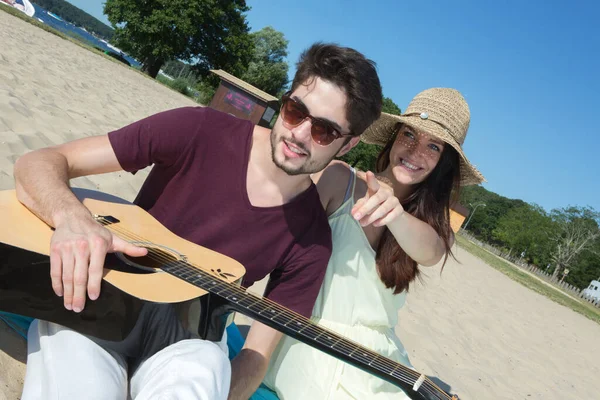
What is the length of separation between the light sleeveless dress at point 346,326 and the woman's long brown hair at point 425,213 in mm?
73

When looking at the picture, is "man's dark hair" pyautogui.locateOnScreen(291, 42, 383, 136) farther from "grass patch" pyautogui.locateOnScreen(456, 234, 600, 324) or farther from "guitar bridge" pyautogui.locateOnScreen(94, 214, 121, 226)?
"grass patch" pyautogui.locateOnScreen(456, 234, 600, 324)

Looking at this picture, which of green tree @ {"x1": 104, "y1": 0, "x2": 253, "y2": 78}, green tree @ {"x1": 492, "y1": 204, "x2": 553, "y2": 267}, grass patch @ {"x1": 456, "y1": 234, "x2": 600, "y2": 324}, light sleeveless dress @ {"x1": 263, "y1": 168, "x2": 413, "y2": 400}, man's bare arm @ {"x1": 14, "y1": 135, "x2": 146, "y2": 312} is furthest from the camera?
green tree @ {"x1": 492, "y1": 204, "x2": 553, "y2": 267}

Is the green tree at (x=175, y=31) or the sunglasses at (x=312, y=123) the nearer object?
the sunglasses at (x=312, y=123)

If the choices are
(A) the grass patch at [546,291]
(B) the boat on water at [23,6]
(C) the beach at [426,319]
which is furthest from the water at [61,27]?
(A) the grass patch at [546,291]

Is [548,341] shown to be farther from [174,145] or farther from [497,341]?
[174,145]

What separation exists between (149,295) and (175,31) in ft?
Result: 110

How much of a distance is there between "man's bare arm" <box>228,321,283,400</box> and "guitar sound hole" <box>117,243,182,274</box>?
497 millimetres

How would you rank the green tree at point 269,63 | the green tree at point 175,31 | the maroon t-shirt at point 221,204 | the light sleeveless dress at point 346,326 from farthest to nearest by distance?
the green tree at point 269,63
the green tree at point 175,31
the light sleeveless dress at point 346,326
the maroon t-shirt at point 221,204

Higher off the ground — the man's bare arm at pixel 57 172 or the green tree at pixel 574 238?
the green tree at pixel 574 238

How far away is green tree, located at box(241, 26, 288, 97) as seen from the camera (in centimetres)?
4359

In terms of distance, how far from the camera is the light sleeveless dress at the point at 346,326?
222 centimetres

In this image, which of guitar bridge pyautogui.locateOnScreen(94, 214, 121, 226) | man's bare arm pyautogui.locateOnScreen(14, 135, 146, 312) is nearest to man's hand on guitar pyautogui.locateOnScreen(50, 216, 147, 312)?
man's bare arm pyautogui.locateOnScreen(14, 135, 146, 312)

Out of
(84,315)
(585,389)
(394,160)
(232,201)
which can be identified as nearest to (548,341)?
(585,389)

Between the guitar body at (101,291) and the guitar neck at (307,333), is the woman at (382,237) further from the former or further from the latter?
the guitar body at (101,291)
